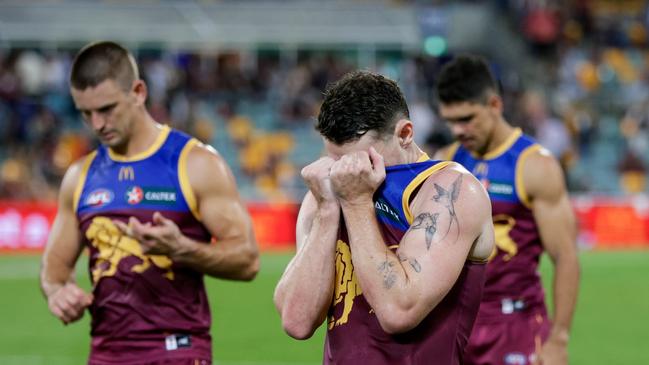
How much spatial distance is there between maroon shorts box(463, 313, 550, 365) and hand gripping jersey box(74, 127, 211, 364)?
5.51 feet

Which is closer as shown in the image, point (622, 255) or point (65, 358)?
point (65, 358)

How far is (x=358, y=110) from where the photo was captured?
393 cm

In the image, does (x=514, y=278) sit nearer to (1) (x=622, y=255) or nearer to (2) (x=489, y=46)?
(1) (x=622, y=255)

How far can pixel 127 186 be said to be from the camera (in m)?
5.94

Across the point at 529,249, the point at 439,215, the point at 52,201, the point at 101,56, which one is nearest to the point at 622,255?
the point at 52,201

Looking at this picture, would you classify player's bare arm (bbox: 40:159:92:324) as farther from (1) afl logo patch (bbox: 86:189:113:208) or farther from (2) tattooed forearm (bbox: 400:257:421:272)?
(2) tattooed forearm (bbox: 400:257:421:272)

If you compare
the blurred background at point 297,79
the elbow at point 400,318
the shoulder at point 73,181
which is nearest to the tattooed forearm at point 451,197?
the elbow at point 400,318

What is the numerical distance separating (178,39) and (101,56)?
2441 cm

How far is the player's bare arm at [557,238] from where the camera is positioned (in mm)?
6504

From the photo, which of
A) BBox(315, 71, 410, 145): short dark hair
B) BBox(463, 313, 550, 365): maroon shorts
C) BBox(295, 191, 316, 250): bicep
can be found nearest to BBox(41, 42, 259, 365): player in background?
BBox(295, 191, 316, 250): bicep

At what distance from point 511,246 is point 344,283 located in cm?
277

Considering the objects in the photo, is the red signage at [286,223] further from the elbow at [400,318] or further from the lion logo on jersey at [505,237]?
the elbow at [400,318]

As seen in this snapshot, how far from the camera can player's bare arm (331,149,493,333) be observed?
12.5 feet

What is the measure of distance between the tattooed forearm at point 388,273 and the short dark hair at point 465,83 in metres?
3.17
